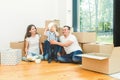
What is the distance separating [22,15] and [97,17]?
5.07 ft

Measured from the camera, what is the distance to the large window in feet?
12.5

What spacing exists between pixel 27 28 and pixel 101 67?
185cm

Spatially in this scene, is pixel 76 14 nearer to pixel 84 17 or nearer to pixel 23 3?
pixel 84 17

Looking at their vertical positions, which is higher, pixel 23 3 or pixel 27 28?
pixel 23 3

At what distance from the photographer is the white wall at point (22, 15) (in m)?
3.98

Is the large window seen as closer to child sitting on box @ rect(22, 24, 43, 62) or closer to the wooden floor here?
child sitting on box @ rect(22, 24, 43, 62)

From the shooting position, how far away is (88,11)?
167 inches

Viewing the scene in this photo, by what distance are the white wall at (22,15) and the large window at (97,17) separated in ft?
1.32

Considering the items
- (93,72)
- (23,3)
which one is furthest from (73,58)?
(23,3)

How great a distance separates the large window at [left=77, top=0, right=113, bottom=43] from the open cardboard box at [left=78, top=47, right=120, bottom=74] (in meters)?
1.03

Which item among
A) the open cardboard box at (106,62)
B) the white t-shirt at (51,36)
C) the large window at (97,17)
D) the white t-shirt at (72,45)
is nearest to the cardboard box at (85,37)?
the white t-shirt at (72,45)

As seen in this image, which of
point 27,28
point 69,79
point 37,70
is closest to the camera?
point 69,79

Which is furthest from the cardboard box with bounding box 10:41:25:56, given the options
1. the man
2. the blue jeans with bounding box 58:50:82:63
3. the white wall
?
the blue jeans with bounding box 58:50:82:63

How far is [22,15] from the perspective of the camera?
4.16 meters
